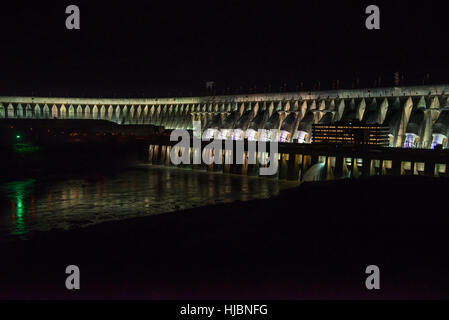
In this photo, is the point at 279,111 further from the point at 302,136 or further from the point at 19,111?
the point at 19,111

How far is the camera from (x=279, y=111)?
3440 inches

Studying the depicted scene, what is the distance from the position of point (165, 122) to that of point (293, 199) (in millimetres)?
92795

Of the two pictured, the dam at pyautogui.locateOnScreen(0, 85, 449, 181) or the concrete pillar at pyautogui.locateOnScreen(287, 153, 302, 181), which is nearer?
the dam at pyautogui.locateOnScreen(0, 85, 449, 181)

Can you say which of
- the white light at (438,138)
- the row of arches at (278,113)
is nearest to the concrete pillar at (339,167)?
the white light at (438,138)

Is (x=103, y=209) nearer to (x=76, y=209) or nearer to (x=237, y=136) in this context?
(x=76, y=209)

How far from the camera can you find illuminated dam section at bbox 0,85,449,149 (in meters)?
61.6

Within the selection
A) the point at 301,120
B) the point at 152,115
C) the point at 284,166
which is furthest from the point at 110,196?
the point at 152,115

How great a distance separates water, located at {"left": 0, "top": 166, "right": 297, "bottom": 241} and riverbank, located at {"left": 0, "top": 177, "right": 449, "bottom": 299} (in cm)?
902

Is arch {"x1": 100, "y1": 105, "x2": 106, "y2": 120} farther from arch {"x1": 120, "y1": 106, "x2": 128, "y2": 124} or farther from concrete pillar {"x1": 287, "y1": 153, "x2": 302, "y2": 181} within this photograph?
concrete pillar {"x1": 287, "y1": 153, "x2": 302, "y2": 181}

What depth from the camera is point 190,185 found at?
5147cm

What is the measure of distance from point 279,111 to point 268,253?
72.4 meters

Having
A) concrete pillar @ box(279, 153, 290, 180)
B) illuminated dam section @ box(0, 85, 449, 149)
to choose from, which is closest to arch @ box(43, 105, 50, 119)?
illuminated dam section @ box(0, 85, 449, 149)

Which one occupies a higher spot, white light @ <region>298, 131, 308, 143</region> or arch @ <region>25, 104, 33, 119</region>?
arch @ <region>25, 104, 33, 119</region>
